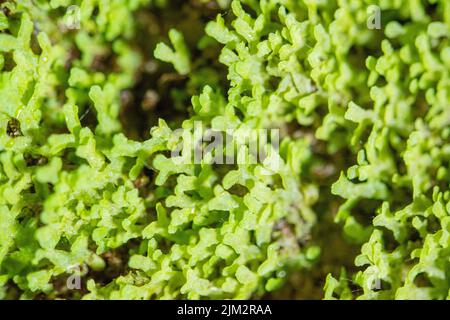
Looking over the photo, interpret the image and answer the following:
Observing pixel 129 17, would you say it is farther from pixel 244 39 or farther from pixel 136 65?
pixel 244 39

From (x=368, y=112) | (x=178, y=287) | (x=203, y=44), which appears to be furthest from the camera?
(x=203, y=44)

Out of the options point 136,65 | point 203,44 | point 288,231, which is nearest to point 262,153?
point 288,231

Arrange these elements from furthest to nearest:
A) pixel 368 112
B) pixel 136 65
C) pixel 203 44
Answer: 1. pixel 136 65
2. pixel 203 44
3. pixel 368 112

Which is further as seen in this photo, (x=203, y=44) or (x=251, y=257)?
(x=203, y=44)

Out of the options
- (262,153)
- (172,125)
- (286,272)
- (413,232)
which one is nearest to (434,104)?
(413,232)
